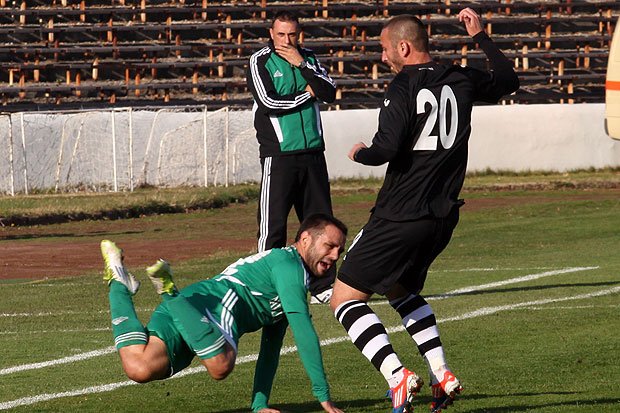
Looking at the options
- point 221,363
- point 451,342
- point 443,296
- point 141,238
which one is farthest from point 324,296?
point 141,238

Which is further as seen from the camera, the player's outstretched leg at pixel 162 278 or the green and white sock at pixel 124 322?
the player's outstretched leg at pixel 162 278

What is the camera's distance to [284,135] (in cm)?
1117

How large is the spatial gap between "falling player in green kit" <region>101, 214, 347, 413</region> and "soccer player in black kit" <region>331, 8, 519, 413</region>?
267 mm

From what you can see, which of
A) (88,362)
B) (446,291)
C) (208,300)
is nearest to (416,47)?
(208,300)

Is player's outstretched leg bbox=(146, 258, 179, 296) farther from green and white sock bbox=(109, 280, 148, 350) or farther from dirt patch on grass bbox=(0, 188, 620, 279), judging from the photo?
dirt patch on grass bbox=(0, 188, 620, 279)

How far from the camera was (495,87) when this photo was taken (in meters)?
7.35

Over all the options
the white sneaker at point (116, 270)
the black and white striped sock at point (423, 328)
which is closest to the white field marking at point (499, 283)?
the black and white striped sock at point (423, 328)

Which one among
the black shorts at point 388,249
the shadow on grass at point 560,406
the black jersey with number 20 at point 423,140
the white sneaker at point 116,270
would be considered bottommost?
the shadow on grass at point 560,406

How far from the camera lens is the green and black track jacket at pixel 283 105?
11070mm

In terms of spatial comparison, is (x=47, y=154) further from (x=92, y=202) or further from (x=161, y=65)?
(x=161, y=65)

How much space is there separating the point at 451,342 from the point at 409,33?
3.34 meters

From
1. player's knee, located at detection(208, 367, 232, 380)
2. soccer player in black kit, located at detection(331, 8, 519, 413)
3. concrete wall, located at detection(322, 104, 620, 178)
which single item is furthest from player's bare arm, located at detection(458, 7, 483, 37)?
concrete wall, located at detection(322, 104, 620, 178)

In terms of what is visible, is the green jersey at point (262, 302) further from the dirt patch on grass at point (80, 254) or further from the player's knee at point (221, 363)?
the dirt patch on grass at point (80, 254)

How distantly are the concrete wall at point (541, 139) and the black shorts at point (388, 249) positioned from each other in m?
24.9
